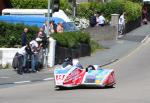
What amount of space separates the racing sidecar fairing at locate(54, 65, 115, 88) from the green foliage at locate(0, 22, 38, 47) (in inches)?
402

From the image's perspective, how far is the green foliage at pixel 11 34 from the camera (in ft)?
104

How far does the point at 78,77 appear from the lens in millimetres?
21672

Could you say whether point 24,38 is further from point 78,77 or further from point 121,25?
point 121,25

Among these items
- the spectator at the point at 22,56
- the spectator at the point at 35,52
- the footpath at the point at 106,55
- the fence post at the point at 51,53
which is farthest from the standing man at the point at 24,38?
the spectator at the point at 22,56

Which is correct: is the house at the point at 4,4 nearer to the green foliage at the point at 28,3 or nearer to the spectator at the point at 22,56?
the green foliage at the point at 28,3

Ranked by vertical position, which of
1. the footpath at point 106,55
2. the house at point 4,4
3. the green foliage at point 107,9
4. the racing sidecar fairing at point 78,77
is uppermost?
the house at point 4,4

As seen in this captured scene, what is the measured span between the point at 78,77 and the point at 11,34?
10791 millimetres

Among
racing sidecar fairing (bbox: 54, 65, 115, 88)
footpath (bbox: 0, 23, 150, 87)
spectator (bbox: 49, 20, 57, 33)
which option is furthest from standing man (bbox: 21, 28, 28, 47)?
racing sidecar fairing (bbox: 54, 65, 115, 88)

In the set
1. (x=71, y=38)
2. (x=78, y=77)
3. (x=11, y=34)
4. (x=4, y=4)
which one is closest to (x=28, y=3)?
(x=4, y=4)

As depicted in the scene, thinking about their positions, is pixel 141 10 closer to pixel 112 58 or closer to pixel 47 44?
pixel 112 58

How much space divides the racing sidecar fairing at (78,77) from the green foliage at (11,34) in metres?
10.2

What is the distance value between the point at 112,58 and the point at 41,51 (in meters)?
6.61

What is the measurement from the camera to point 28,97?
63.4 ft

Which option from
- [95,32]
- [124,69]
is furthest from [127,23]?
[124,69]
